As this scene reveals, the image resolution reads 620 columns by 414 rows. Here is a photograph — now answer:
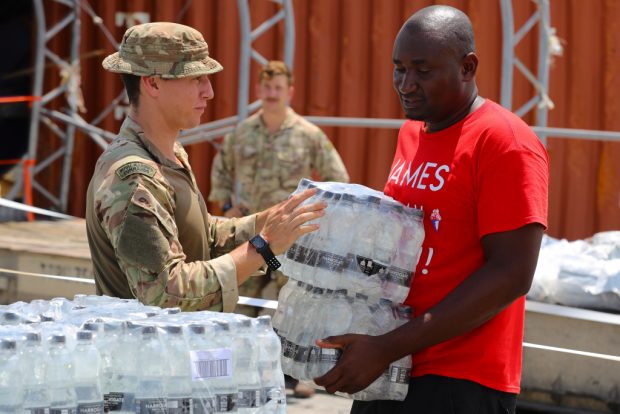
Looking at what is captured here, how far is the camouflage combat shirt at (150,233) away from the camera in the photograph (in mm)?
2855

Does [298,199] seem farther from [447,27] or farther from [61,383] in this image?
[61,383]

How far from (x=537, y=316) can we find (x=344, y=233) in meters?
3.14

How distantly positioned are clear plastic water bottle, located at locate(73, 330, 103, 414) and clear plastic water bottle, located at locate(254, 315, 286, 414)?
1.17 ft

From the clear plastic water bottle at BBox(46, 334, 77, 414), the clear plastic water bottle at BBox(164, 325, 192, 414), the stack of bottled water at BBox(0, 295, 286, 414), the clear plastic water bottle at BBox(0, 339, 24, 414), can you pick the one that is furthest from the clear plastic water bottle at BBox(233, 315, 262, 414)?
the clear plastic water bottle at BBox(0, 339, 24, 414)

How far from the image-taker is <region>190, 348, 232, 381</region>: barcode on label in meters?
2.36

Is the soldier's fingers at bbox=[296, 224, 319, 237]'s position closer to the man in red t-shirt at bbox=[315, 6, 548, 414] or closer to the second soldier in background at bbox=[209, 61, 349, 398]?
the man in red t-shirt at bbox=[315, 6, 548, 414]

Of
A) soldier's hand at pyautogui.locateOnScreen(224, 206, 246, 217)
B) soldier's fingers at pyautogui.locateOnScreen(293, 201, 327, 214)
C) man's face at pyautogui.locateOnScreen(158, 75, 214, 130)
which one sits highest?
man's face at pyautogui.locateOnScreen(158, 75, 214, 130)

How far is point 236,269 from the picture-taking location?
298 cm

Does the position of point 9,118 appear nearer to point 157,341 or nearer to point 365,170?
point 365,170

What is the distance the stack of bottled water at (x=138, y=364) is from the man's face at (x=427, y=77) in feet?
2.71

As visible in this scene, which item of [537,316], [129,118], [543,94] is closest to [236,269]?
[129,118]

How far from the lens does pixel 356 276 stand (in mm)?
2988

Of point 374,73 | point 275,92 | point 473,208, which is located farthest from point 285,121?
point 473,208

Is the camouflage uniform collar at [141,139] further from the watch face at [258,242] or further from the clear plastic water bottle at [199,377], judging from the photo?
the clear plastic water bottle at [199,377]
